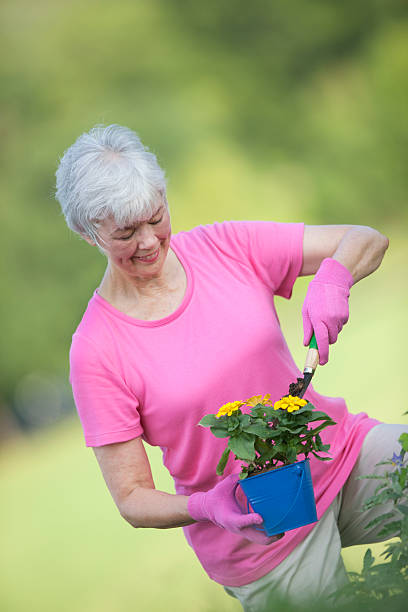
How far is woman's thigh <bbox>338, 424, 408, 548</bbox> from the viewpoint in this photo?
4.62 feet

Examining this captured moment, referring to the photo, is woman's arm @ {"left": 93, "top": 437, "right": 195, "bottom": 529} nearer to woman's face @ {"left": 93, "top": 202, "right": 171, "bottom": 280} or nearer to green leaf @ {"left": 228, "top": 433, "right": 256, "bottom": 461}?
green leaf @ {"left": 228, "top": 433, "right": 256, "bottom": 461}

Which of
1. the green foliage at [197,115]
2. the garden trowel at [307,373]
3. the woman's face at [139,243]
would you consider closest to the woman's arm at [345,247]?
the garden trowel at [307,373]

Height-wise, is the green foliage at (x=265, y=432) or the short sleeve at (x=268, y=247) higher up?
the short sleeve at (x=268, y=247)

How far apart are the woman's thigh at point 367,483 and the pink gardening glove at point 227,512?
12.0 inches

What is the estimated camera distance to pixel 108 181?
1315 mm

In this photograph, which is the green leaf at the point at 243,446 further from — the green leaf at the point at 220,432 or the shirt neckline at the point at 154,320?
the shirt neckline at the point at 154,320

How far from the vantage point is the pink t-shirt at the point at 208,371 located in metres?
1.36

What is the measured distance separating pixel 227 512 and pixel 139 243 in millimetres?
511

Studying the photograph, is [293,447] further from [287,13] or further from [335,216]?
[287,13]

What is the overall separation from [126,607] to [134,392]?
6.56 feet

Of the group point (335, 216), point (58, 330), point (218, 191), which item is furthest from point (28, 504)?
point (335, 216)

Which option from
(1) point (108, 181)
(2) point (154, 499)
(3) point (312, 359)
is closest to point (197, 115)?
(1) point (108, 181)

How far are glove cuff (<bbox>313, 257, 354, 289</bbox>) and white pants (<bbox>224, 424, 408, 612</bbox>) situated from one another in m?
0.31

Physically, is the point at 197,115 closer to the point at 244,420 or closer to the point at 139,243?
the point at 139,243
